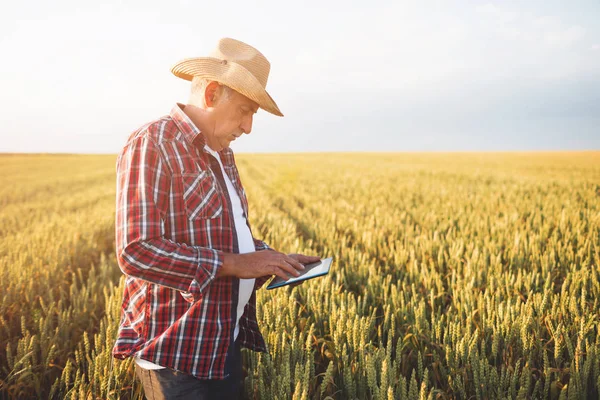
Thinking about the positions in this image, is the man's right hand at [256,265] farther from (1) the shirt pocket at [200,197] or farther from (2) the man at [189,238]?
(1) the shirt pocket at [200,197]

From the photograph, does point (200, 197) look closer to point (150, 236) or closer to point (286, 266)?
point (150, 236)

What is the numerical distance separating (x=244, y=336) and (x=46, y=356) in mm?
1266

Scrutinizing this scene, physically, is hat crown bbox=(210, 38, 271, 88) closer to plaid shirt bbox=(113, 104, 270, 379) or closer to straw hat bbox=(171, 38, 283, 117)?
straw hat bbox=(171, 38, 283, 117)

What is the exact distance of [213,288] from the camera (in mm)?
1312

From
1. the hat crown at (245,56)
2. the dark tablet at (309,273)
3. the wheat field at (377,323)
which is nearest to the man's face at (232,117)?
the hat crown at (245,56)

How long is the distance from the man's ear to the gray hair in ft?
0.03

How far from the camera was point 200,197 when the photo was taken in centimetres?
128

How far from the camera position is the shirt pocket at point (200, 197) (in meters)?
1.27

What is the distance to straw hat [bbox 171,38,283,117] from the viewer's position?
1.27 m

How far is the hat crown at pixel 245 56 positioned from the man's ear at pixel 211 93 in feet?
0.38

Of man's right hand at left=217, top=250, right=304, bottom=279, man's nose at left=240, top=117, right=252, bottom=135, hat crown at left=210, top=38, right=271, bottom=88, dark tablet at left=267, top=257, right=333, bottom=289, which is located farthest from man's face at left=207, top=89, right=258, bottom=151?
dark tablet at left=267, top=257, right=333, bottom=289

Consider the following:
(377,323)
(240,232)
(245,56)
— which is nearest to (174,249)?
(240,232)

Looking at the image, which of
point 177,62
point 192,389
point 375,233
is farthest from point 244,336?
point 375,233

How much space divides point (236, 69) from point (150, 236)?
0.58m
